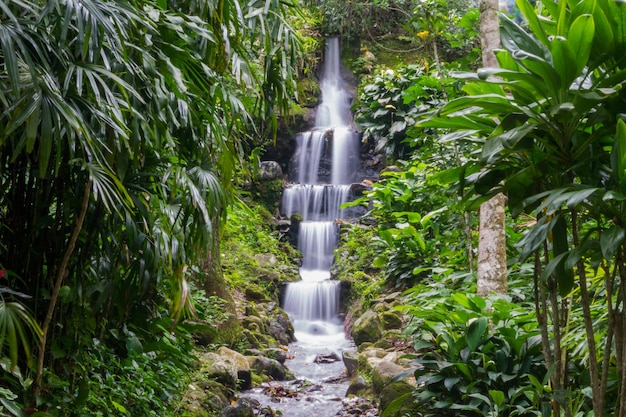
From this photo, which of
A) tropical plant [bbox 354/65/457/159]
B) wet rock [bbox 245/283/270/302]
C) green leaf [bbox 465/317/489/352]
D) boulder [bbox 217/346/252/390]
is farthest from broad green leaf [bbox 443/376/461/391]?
tropical plant [bbox 354/65/457/159]

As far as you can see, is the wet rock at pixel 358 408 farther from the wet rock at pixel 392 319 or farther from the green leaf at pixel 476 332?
the green leaf at pixel 476 332

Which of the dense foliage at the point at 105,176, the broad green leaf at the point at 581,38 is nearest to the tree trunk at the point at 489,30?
the dense foliage at the point at 105,176

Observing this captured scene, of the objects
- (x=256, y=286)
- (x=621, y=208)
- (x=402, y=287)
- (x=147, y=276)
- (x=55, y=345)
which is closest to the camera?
(x=621, y=208)

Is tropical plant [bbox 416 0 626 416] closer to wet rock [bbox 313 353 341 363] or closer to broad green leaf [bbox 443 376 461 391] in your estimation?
broad green leaf [bbox 443 376 461 391]

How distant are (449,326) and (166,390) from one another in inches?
77.5

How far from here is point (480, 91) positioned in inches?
87.4

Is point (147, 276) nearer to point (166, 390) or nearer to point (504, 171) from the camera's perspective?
point (166, 390)

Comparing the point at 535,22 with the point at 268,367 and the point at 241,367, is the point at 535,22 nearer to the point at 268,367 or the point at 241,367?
the point at 241,367

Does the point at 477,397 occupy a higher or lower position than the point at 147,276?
lower

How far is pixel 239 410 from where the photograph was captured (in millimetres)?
4445

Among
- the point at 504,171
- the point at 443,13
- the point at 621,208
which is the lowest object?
the point at 621,208

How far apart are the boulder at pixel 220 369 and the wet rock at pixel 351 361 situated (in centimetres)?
150

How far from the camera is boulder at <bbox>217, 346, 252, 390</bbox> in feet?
17.4

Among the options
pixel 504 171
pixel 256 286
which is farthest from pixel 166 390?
pixel 256 286
